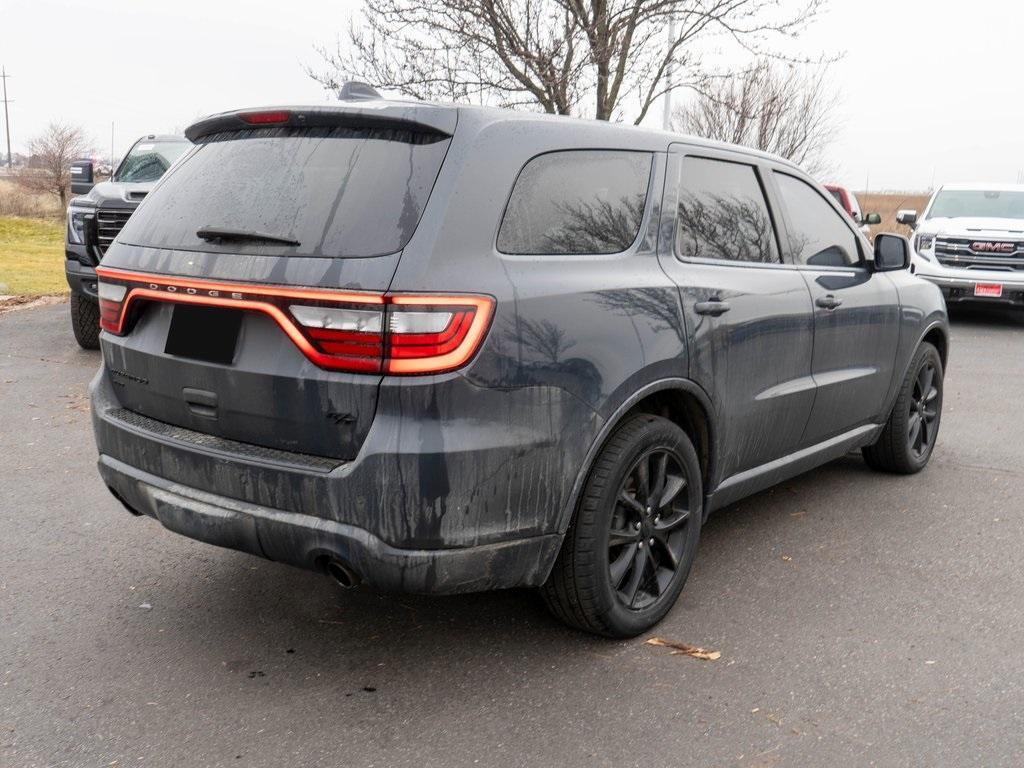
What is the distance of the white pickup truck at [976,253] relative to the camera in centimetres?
1256

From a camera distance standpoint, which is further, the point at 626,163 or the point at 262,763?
the point at 626,163

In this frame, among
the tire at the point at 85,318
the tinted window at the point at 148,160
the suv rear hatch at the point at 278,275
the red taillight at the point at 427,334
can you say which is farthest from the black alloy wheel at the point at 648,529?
the tinted window at the point at 148,160

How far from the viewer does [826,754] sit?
9.19 feet

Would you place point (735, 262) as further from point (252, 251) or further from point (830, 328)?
point (252, 251)

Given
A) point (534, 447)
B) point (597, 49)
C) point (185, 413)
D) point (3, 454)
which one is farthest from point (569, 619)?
point (597, 49)

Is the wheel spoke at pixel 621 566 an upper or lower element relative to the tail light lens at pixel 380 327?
lower

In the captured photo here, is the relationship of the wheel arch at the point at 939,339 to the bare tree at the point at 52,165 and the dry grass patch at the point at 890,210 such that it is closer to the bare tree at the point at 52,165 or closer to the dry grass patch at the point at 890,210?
the dry grass patch at the point at 890,210

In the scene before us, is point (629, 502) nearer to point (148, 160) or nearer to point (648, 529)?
point (648, 529)

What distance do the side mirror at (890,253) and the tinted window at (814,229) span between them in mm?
109

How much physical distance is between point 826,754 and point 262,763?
1.52 meters

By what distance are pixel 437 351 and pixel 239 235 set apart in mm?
760

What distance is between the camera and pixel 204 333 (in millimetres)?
3068

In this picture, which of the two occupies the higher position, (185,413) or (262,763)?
(185,413)

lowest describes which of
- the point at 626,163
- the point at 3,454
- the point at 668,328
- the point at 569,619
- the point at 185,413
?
the point at 3,454
